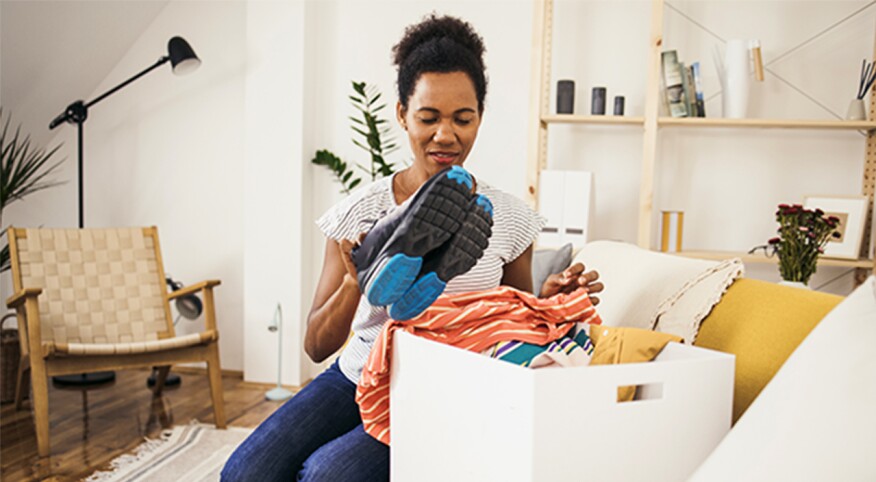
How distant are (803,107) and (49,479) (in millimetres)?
3044

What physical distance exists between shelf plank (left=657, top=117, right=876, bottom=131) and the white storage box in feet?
6.63

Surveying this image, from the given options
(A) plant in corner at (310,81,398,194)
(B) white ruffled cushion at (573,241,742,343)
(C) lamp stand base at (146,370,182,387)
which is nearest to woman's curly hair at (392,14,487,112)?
(B) white ruffled cushion at (573,241,742,343)

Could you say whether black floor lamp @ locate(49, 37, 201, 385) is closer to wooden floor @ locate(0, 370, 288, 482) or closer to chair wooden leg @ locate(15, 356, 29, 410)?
wooden floor @ locate(0, 370, 288, 482)

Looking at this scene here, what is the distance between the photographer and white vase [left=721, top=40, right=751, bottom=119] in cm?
274

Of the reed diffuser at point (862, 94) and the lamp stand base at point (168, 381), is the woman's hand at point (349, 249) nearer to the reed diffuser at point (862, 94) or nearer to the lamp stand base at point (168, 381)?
the reed diffuser at point (862, 94)

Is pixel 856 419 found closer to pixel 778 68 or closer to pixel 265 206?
pixel 778 68

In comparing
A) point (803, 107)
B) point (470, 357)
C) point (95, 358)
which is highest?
point (803, 107)

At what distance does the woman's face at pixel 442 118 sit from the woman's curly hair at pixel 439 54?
2 cm

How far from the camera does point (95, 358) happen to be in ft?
8.29

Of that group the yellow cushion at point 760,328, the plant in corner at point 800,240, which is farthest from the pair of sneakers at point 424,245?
the plant in corner at point 800,240

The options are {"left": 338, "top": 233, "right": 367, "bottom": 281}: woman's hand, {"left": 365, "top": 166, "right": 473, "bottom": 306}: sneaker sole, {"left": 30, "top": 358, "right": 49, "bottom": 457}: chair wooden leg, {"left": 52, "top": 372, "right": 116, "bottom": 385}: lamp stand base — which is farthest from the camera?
{"left": 52, "top": 372, "right": 116, "bottom": 385}: lamp stand base

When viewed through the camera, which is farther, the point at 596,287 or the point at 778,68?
the point at 778,68

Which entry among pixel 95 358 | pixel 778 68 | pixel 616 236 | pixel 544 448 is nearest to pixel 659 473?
pixel 544 448

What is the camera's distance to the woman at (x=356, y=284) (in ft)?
3.78
